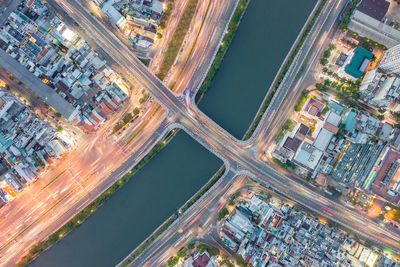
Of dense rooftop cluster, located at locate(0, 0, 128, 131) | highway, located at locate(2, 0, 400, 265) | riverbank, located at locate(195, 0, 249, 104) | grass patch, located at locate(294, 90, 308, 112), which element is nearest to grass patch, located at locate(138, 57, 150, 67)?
highway, located at locate(2, 0, 400, 265)

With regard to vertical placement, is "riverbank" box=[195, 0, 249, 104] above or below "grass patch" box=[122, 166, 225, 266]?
above

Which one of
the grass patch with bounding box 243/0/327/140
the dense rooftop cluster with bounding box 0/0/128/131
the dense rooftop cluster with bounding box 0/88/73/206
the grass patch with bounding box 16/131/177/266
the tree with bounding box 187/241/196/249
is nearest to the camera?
the dense rooftop cluster with bounding box 0/88/73/206

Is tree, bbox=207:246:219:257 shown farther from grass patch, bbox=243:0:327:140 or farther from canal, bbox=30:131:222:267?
grass patch, bbox=243:0:327:140

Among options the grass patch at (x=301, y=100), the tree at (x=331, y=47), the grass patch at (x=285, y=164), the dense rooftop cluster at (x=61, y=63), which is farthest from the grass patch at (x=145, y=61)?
the tree at (x=331, y=47)

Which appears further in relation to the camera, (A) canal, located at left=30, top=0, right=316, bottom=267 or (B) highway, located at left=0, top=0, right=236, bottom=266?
(A) canal, located at left=30, top=0, right=316, bottom=267

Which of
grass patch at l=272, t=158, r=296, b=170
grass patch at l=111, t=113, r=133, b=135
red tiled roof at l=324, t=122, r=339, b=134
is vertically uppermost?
red tiled roof at l=324, t=122, r=339, b=134

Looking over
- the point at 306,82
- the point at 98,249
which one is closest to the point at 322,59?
the point at 306,82

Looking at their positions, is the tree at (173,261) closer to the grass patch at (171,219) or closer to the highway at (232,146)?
the grass patch at (171,219)
